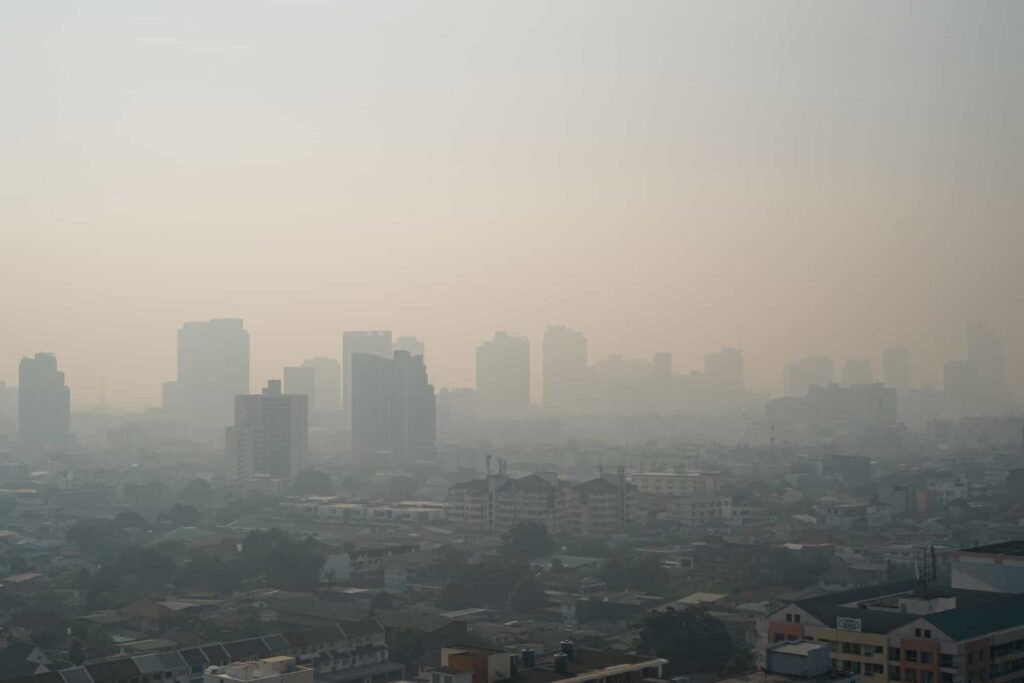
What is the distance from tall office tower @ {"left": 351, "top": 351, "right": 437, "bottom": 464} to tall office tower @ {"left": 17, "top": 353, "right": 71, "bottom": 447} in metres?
11.0

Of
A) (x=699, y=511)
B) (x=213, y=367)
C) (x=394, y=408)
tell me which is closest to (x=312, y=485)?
(x=699, y=511)

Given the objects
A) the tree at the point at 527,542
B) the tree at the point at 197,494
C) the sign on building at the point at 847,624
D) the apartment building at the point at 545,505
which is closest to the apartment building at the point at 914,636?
the sign on building at the point at 847,624

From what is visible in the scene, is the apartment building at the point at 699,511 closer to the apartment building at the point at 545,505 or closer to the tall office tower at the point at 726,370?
the apartment building at the point at 545,505

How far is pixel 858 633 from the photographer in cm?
676

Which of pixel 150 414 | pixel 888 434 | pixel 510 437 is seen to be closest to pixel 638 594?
pixel 888 434

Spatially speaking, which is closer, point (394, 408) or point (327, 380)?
point (394, 408)

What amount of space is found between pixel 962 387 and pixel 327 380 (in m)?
28.4

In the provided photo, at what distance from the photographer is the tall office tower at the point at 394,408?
117ft

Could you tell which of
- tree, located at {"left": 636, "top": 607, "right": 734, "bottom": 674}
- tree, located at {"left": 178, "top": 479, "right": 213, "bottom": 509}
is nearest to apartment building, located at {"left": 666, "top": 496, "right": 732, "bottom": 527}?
tree, located at {"left": 178, "top": 479, "right": 213, "bottom": 509}

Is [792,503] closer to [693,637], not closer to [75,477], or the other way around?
[693,637]

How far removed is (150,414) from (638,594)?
47456mm

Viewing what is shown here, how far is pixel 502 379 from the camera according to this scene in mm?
54062

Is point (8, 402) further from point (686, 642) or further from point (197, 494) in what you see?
point (686, 642)

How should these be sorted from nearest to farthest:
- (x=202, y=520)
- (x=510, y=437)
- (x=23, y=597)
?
(x=23, y=597) → (x=202, y=520) → (x=510, y=437)
